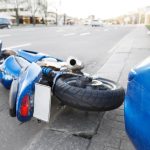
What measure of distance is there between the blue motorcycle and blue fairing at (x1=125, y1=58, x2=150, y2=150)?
2.45 ft

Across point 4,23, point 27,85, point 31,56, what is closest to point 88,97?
point 27,85

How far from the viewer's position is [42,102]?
2426mm

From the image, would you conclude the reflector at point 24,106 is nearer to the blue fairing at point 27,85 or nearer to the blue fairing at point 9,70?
the blue fairing at point 27,85

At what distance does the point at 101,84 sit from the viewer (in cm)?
318

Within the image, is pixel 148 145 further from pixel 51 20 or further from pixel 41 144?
pixel 51 20

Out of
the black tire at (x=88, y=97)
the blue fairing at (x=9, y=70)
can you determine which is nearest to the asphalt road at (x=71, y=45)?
the blue fairing at (x=9, y=70)

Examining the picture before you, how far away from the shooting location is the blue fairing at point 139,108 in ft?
5.46

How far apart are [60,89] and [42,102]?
43cm

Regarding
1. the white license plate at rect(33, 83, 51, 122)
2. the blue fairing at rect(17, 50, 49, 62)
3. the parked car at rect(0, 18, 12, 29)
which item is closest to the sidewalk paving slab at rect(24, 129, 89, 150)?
the white license plate at rect(33, 83, 51, 122)

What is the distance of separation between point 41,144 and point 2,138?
464mm

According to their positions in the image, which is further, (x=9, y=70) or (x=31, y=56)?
(x=31, y=56)

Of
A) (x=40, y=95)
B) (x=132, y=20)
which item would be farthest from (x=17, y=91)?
(x=132, y=20)

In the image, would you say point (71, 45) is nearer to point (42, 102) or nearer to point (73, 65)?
point (73, 65)

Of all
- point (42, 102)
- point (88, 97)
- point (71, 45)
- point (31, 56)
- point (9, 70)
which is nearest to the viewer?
point (42, 102)
